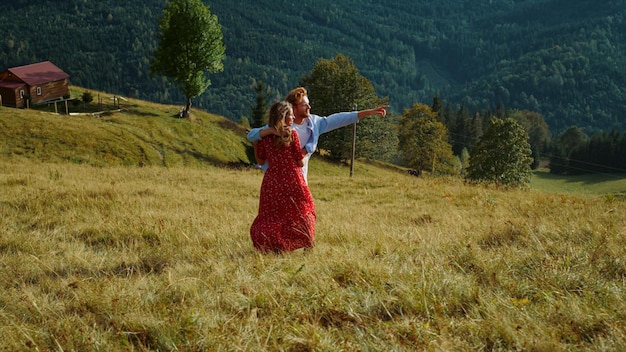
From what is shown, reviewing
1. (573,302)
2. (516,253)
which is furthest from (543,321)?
(516,253)

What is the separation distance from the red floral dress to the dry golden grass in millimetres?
351

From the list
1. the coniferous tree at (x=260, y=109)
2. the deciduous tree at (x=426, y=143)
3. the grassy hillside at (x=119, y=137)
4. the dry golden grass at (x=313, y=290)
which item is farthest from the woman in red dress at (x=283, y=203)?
the deciduous tree at (x=426, y=143)

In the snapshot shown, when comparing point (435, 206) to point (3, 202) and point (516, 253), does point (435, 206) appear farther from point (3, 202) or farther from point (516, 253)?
point (3, 202)

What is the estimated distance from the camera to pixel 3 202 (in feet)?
36.6

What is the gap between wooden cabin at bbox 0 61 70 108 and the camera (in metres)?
50.3

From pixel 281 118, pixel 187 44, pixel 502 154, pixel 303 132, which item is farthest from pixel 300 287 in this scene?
pixel 502 154

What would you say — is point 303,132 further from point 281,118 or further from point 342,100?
point 342,100

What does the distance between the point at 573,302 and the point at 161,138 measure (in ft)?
143

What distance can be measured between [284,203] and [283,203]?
1cm

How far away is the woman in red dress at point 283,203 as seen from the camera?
21.4ft

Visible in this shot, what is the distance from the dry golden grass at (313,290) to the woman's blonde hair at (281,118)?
61.8 inches

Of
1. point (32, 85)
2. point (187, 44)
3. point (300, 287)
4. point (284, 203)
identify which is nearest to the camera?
point (300, 287)

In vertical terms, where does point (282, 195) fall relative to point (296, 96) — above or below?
below

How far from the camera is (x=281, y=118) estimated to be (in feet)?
20.7
